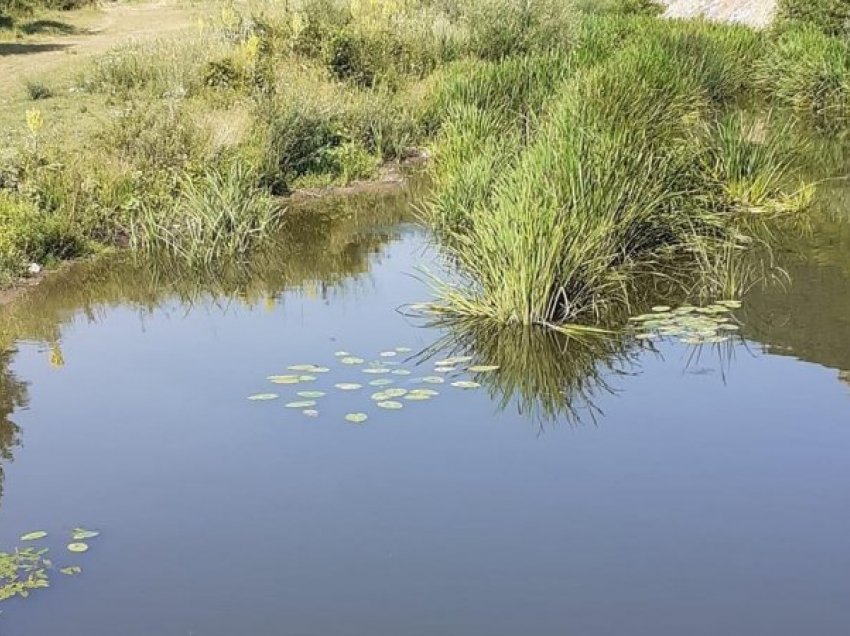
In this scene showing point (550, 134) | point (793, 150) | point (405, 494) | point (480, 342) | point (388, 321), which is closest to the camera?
point (405, 494)

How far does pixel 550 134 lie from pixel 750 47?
11.2 meters

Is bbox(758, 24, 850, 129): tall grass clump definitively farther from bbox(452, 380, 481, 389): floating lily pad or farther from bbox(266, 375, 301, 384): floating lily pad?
bbox(266, 375, 301, 384): floating lily pad

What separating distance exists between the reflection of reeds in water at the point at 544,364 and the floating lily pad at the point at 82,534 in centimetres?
254

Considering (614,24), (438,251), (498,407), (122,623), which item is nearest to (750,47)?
(614,24)

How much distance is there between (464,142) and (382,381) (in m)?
4.99

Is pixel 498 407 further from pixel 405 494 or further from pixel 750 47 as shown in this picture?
pixel 750 47

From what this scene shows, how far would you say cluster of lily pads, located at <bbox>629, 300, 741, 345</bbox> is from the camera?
8148mm

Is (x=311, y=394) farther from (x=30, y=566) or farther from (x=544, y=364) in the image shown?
(x=30, y=566)

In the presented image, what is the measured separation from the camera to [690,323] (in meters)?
8.35

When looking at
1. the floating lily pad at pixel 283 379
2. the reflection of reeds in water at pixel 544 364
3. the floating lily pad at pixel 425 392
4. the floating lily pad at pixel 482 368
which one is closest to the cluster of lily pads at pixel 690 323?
the reflection of reeds in water at pixel 544 364

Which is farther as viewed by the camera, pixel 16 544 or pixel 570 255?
pixel 570 255

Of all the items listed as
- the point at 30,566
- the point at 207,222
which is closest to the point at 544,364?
the point at 30,566

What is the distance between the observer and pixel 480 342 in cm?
801

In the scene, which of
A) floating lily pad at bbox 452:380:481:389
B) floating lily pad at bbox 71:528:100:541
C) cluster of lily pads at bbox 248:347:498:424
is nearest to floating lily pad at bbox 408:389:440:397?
cluster of lily pads at bbox 248:347:498:424
